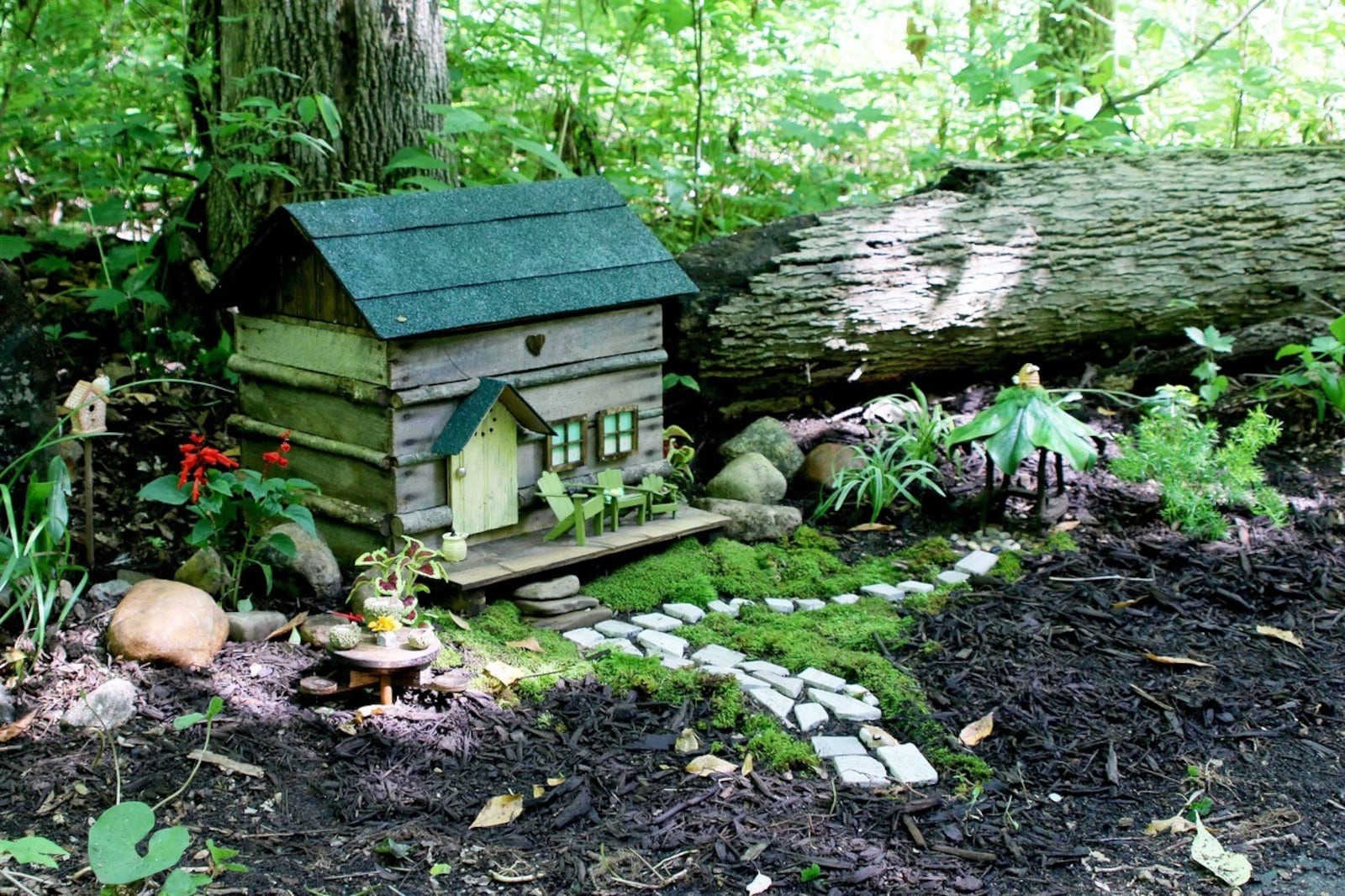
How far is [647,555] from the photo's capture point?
5.24 m

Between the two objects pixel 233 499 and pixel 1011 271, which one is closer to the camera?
pixel 233 499

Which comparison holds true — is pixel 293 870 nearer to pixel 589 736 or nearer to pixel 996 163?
pixel 589 736

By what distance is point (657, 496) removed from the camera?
539 cm

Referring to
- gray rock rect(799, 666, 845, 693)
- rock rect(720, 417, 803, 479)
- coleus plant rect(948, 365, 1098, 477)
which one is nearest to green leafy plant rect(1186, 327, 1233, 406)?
coleus plant rect(948, 365, 1098, 477)

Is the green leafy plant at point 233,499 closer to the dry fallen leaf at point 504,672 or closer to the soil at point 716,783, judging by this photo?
the soil at point 716,783

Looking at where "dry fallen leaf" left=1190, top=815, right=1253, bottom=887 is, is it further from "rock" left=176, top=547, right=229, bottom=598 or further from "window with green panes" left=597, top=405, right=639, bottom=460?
"rock" left=176, top=547, right=229, bottom=598

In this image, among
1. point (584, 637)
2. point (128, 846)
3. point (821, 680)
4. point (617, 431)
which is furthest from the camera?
point (617, 431)

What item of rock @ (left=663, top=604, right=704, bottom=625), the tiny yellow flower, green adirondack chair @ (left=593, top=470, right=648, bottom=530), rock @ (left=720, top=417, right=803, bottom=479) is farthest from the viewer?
rock @ (left=720, top=417, right=803, bottom=479)

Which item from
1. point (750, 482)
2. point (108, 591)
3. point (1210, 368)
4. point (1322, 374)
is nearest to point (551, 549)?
point (750, 482)

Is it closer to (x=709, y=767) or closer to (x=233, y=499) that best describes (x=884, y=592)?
(x=709, y=767)

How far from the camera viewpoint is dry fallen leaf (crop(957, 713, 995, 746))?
3857 millimetres

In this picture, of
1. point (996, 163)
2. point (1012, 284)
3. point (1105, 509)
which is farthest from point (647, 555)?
point (996, 163)

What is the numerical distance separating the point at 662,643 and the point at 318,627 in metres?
1.20

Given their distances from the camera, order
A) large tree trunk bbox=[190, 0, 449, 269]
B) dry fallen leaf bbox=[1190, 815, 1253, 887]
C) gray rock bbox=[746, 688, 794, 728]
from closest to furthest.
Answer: dry fallen leaf bbox=[1190, 815, 1253, 887] → gray rock bbox=[746, 688, 794, 728] → large tree trunk bbox=[190, 0, 449, 269]
